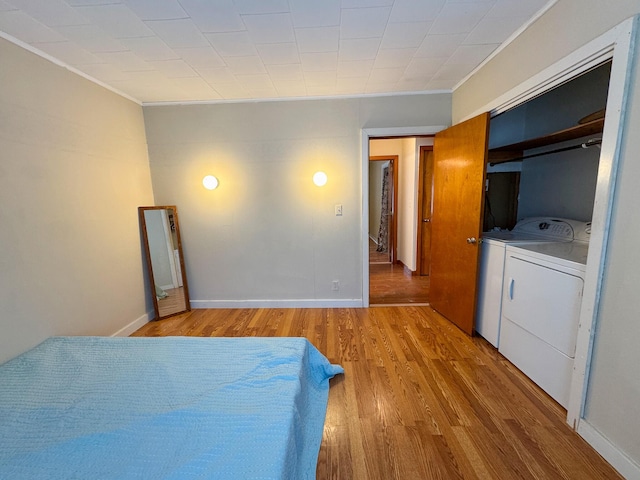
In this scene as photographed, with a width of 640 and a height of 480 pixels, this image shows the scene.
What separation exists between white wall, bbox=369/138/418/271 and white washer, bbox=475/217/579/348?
6.29 feet

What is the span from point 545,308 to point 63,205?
3.65 metres

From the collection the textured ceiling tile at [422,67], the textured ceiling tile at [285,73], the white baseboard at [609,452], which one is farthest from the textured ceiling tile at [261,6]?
the white baseboard at [609,452]

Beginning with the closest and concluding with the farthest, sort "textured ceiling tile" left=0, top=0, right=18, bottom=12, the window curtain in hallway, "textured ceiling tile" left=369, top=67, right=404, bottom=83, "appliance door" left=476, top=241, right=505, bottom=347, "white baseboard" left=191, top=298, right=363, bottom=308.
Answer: "textured ceiling tile" left=0, top=0, right=18, bottom=12 → "appliance door" left=476, top=241, right=505, bottom=347 → "textured ceiling tile" left=369, top=67, right=404, bottom=83 → "white baseboard" left=191, top=298, right=363, bottom=308 → the window curtain in hallway

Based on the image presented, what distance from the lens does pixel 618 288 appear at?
1195mm

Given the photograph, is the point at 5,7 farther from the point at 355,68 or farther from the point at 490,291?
the point at 490,291

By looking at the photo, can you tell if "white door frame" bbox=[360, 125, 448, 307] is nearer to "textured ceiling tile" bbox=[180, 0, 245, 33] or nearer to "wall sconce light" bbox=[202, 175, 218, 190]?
"textured ceiling tile" bbox=[180, 0, 245, 33]

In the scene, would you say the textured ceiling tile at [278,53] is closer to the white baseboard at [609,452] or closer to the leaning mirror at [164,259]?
the leaning mirror at [164,259]

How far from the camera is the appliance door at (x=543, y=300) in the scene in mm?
1506

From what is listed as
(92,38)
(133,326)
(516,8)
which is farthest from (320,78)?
(133,326)

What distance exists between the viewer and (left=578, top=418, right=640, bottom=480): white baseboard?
3.77 feet

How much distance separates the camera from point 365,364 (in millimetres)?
2031

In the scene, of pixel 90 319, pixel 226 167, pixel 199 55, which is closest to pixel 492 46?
pixel 199 55

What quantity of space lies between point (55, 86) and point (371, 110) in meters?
2.77

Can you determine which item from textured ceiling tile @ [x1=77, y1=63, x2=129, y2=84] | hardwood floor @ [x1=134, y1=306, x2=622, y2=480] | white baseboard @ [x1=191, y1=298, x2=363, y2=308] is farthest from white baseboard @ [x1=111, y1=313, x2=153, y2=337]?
textured ceiling tile @ [x1=77, y1=63, x2=129, y2=84]
